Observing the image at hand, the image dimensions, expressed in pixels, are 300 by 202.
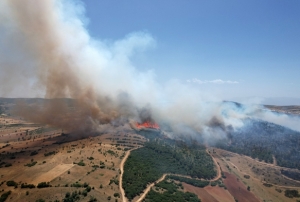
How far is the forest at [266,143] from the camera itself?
105500mm

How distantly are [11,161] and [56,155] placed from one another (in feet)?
42.2

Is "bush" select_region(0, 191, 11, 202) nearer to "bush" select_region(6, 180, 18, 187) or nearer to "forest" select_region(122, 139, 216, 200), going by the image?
"bush" select_region(6, 180, 18, 187)

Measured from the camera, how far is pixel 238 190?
70.8 m

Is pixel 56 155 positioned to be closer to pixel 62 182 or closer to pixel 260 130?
pixel 62 182

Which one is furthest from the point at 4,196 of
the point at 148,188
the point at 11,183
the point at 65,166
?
the point at 148,188

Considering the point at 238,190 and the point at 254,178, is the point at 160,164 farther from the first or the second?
the point at 254,178

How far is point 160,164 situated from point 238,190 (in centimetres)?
2601

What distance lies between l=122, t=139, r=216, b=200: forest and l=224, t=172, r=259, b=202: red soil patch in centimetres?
576

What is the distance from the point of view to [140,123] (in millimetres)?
116250

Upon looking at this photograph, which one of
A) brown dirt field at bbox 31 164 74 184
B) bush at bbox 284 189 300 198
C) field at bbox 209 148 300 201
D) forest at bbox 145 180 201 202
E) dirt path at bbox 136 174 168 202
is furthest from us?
field at bbox 209 148 300 201

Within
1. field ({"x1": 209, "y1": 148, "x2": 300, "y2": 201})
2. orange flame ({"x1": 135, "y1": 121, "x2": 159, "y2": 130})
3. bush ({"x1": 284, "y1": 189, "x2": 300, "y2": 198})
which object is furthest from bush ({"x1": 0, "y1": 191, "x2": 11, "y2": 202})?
bush ({"x1": 284, "y1": 189, "x2": 300, "y2": 198})

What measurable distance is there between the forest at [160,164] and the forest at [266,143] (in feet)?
99.5

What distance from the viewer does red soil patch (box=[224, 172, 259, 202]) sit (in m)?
66.2

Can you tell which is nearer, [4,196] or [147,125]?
[4,196]
